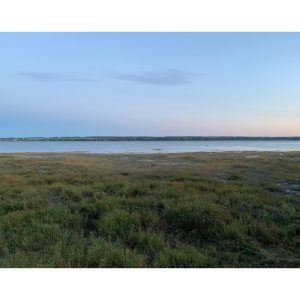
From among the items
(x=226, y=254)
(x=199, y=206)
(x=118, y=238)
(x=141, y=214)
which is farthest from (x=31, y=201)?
(x=226, y=254)

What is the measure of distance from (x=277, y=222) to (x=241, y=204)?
192cm

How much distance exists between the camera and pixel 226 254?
6.80 m

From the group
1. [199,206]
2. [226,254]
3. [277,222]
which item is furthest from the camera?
[199,206]
